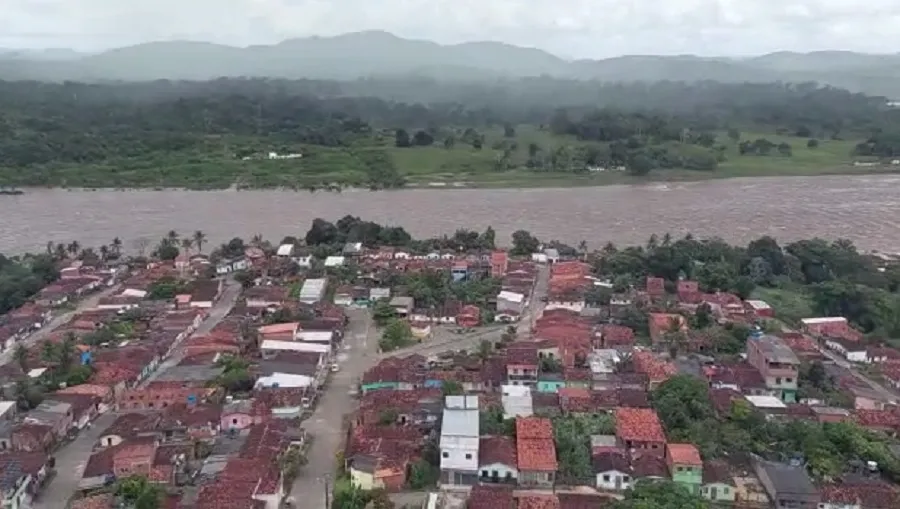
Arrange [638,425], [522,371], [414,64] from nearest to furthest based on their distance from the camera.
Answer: [638,425]
[522,371]
[414,64]

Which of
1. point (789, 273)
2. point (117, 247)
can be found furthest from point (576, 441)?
point (117, 247)

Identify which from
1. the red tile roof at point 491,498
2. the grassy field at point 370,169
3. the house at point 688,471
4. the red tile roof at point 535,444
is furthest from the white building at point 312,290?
the grassy field at point 370,169

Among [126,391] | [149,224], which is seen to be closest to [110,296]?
[126,391]

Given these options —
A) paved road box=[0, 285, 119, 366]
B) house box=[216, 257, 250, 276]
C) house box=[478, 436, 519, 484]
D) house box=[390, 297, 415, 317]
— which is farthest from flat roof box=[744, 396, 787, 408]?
house box=[216, 257, 250, 276]

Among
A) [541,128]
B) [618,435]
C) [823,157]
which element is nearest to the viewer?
[618,435]

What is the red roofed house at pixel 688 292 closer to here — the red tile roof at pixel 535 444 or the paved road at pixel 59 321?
the red tile roof at pixel 535 444

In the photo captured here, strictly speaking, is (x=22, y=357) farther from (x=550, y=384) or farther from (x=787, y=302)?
(x=787, y=302)

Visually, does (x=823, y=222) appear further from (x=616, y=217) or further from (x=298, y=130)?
(x=298, y=130)
